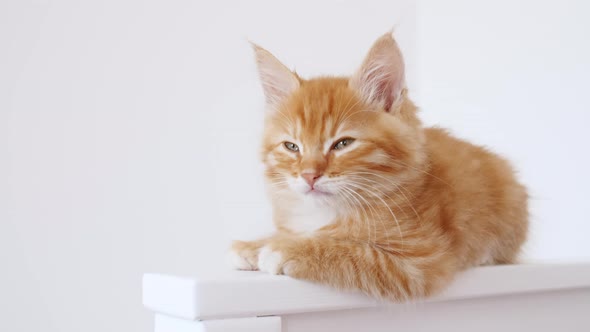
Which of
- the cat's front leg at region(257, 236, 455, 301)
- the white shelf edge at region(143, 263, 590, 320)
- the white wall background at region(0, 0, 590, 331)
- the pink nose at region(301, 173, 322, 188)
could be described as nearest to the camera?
the white shelf edge at region(143, 263, 590, 320)

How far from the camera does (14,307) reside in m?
2.13

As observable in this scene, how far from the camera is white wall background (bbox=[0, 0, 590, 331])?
6.92 feet

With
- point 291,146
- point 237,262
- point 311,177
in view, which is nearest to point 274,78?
point 291,146

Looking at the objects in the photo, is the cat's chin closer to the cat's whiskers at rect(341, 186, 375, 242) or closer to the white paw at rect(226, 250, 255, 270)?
the cat's whiskers at rect(341, 186, 375, 242)

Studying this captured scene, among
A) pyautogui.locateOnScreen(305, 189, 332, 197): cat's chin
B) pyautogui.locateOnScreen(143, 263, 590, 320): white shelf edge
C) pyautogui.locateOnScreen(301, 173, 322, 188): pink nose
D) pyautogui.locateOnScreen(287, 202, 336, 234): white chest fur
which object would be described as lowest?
pyautogui.locateOnScreen(143, 263, 590, 320): white shelf edge

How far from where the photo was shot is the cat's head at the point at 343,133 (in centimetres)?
110

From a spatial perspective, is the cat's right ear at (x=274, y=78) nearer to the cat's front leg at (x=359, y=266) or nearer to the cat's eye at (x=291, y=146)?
the cat's eye at (x=291, y=146)

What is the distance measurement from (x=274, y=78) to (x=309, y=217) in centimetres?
26

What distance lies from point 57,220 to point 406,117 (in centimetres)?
141

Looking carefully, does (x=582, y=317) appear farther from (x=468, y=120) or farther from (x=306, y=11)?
(x=306, y=11)

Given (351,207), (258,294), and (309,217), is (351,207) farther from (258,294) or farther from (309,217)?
(258,294)

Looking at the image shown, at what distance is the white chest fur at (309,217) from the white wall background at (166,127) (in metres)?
0.74

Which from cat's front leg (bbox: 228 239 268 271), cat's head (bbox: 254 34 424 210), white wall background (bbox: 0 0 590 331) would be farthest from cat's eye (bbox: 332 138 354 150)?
white wall background (bbox: 0 0 590 331)

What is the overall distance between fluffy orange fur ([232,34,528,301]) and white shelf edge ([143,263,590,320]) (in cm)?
4
